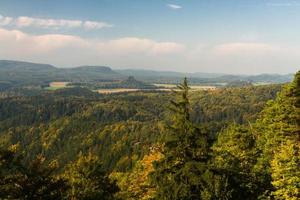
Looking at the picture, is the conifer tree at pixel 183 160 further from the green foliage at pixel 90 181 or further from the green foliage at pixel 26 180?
the green foliage at pixel 90 181

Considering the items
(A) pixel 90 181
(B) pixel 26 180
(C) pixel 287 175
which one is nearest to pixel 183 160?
(C) pixel 287 175

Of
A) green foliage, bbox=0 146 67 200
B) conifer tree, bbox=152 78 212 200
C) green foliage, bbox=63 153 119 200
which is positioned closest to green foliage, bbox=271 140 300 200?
conifer tree, bbox=152 78 212 200

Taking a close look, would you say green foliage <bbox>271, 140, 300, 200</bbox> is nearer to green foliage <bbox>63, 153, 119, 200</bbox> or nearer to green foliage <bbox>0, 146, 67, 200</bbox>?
green foliage <bbox>63, 153, 119, 200</bbox>

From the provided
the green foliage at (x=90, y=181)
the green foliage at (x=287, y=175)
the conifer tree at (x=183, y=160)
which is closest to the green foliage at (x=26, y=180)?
the green foliage at (x=90, y=181)

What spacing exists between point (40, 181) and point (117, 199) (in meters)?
12.6

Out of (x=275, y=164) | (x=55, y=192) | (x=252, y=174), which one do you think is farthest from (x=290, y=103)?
(x=55, y=192)

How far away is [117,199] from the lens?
44.0 meters

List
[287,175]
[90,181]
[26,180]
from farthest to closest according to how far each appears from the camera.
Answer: [90,181], [287,175], [26,180]

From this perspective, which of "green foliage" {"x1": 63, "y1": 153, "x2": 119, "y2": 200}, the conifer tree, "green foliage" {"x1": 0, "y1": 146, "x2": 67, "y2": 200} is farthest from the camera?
"green foliage" {"x1": 63, "y1": 153, "x2": 119, "y2": 200}

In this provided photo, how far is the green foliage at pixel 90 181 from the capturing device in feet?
132

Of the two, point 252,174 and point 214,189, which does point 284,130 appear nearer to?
point 252,174

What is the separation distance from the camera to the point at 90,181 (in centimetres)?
4241

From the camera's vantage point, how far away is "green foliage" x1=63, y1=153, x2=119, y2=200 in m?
40.3

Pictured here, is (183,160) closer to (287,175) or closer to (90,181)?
(287,175)
